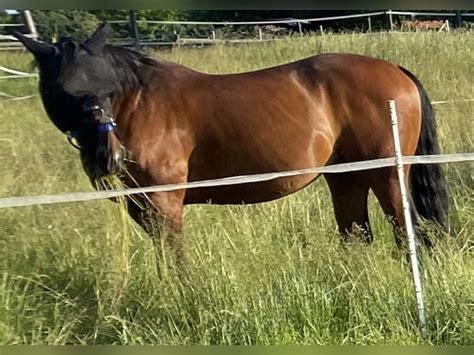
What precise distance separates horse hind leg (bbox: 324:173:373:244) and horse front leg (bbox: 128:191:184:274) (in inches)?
39.9

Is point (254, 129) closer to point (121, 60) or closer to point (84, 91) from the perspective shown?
point (121, 60)

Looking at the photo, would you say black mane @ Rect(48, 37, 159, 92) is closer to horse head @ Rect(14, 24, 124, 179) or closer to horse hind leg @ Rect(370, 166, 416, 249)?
horse head @ Rect(14, 24, 124, 179)

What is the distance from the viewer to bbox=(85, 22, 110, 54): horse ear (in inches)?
128

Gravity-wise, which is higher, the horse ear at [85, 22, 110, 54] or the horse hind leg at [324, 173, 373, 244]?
the horse ear at [85, 22, 110, 54]

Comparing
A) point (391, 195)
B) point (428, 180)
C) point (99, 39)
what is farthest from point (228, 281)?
point (428, 180)

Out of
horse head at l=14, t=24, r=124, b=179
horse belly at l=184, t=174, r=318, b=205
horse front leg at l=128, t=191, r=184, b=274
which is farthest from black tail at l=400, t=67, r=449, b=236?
horse head at l=14, t=24, r=124, b=179

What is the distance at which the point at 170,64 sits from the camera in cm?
371

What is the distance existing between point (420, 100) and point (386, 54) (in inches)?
137

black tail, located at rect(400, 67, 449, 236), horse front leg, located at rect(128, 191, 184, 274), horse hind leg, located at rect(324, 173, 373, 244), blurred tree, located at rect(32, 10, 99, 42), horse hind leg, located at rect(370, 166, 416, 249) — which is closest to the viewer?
horse front leg, located at rect(128, 191, 184, 274)

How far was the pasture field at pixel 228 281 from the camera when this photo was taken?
2691 mm

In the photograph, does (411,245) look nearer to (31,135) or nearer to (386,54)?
(31,135)

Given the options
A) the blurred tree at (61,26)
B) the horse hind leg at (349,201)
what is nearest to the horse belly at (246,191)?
the horse hind leg at (349,201)

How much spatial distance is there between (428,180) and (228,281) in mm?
1525

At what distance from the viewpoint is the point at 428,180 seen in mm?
3773
